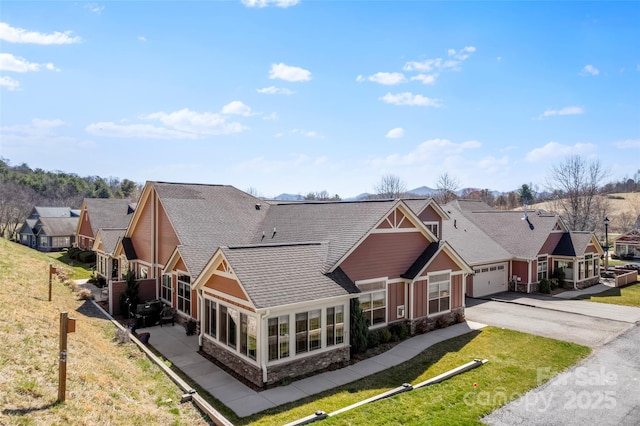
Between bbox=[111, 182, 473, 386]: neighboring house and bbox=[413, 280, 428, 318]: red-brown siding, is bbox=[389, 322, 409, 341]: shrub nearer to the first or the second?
bbox=[111, 182, 473, 386]: neighboring house

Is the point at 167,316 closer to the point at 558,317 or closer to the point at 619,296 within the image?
the point at 558,317

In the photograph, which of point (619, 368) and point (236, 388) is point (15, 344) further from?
point (619, 368)

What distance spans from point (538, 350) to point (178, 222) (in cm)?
1819

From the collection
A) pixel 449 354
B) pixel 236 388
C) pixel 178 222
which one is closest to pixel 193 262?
pixel 178 222

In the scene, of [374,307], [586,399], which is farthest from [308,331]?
[586,399]

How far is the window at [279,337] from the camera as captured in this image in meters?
12.9

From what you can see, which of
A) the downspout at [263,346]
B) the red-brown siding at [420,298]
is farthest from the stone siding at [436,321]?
the downspout at [263,346]

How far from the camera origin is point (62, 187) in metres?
86.1

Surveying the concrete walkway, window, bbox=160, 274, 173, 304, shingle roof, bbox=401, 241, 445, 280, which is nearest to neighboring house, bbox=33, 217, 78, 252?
window, bbox=160, 274, 173, 304

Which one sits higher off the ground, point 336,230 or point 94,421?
point 336,230

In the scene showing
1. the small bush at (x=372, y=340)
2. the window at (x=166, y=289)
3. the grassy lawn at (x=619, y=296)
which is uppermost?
the window at (x=166, y=289)

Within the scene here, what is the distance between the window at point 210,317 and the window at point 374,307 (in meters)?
5.95

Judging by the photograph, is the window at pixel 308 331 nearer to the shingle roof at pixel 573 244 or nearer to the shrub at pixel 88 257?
the shingle roof at pixel 573 244

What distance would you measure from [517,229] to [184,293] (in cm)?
2585
